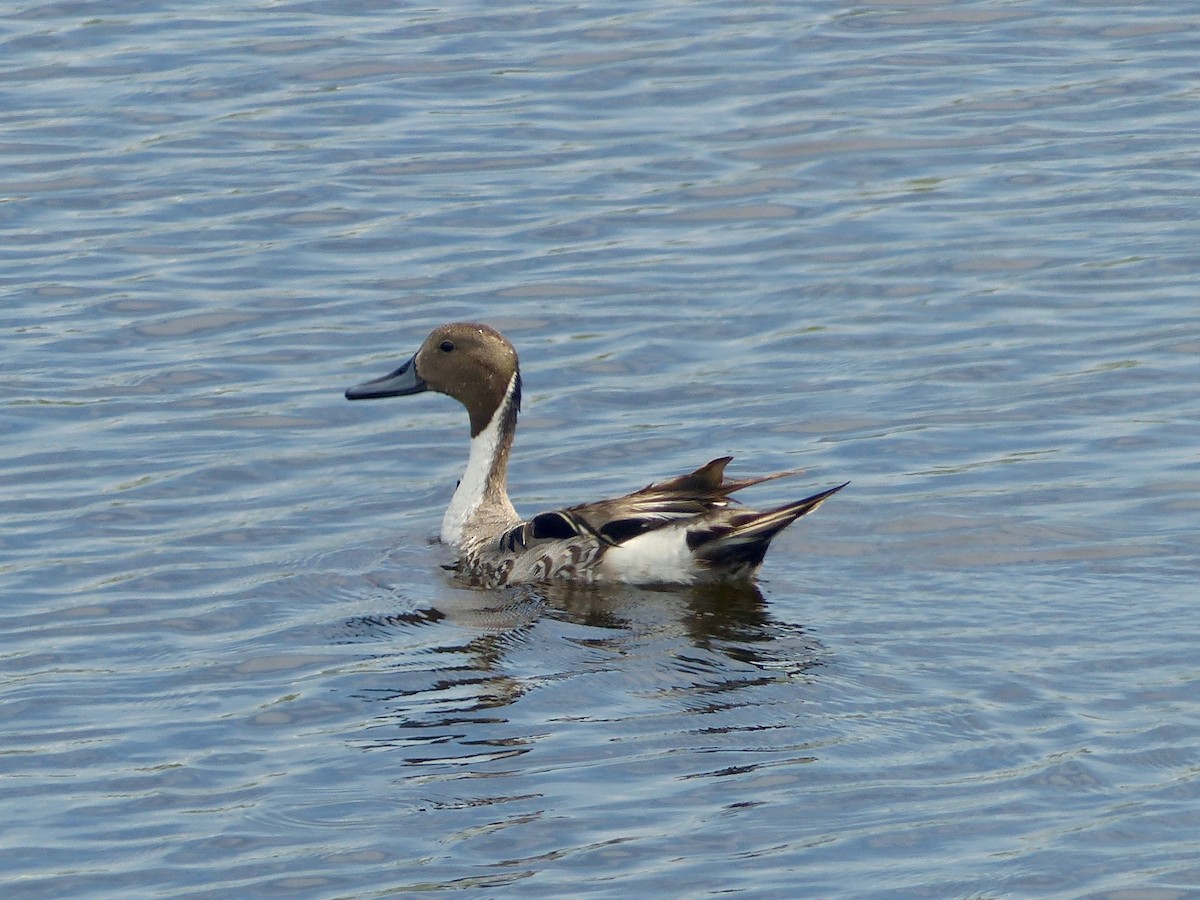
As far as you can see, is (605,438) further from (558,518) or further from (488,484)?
(558,518)

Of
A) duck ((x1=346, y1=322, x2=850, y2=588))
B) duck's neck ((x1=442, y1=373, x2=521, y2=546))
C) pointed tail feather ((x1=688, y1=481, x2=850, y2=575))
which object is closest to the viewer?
pointed tail feather ((x1=688, y1=481, x2=850, y2=575))

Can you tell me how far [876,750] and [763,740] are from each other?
435mm

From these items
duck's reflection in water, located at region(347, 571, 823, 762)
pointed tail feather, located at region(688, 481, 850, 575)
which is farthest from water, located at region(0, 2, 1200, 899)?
pointed tail feather, located at region(688, 481, 850, 575)

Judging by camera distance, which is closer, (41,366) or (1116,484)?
(1116,484)

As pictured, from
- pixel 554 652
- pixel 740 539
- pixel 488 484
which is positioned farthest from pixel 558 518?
pixel 488 484

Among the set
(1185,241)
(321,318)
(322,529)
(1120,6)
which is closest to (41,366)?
(321,318)

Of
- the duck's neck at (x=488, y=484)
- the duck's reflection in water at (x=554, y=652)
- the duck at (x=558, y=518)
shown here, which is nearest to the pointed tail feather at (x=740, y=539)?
the duck at (x=558, y=518)

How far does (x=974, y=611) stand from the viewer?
982 centimetres

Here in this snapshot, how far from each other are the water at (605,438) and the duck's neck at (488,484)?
25cm

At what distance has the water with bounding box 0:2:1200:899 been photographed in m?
7.92

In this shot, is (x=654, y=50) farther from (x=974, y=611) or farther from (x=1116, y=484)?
(x=974, y=611)

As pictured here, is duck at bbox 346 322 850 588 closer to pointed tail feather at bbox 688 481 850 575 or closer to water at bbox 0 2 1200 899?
pointed tail feather at bbox 688 481 850 575

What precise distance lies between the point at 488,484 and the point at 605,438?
3.11 feet

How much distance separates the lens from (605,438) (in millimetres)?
12562
